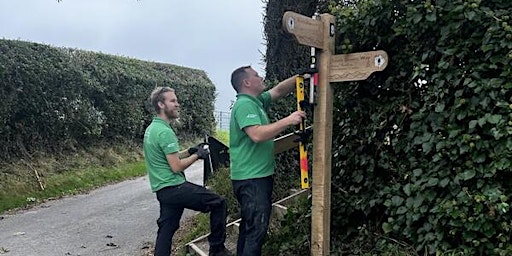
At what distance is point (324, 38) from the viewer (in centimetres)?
354

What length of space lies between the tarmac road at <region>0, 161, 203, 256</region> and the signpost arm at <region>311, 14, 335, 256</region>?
9.82 feet

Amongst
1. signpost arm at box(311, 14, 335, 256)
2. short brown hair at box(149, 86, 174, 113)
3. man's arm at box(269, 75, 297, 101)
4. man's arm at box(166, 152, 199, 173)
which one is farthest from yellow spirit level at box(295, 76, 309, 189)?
short brown hair at box(149, 86, 174, 113)

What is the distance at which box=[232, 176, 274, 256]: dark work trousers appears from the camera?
359 centimetres

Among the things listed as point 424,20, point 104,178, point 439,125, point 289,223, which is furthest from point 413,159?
point 104,178

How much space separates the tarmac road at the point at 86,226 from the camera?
620cm

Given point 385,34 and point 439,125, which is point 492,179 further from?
point 385,34

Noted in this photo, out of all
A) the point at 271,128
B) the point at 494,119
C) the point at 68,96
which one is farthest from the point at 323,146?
the point at 68,96

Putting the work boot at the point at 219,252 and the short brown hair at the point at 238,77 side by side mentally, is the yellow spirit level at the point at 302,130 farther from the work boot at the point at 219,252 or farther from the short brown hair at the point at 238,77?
the work boot at the point at 219,252

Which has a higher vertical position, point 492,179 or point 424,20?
point 424,20

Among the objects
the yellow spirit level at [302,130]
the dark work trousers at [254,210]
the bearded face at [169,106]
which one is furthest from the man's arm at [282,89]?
the bearded face at [169,106]

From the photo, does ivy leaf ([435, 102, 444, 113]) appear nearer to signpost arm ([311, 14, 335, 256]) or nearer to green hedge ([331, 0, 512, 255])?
green hedge ([331, 0, 512, 255])

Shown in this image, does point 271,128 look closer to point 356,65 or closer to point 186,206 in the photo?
point 356,65

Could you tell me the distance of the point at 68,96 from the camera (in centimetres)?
1158

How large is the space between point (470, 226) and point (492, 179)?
30 cm
